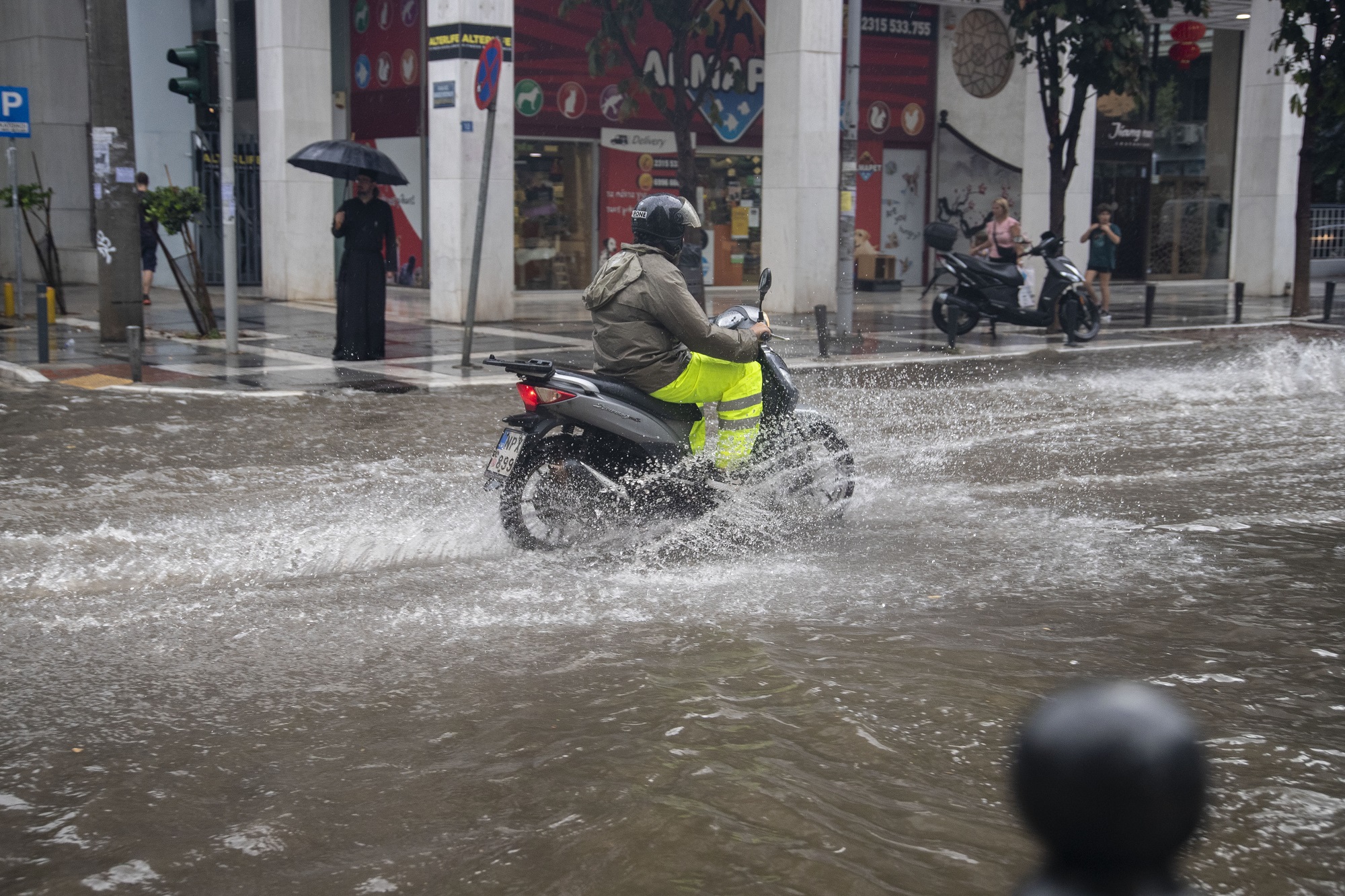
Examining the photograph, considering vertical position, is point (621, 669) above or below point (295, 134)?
below

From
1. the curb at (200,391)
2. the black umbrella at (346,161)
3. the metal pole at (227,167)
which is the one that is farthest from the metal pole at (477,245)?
the metal pole at (227,167)

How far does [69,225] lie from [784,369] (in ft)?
72.1

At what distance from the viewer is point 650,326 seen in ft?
21.2

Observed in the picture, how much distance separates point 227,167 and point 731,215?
12.5 metres

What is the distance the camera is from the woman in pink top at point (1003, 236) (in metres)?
18.0

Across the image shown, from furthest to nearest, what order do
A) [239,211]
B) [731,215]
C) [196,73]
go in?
[731,215] → [239,211] → [196,73]

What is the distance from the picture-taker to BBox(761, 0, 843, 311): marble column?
21219 mm

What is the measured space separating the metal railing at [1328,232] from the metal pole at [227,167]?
28.9m

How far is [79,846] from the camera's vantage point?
11.0 feet

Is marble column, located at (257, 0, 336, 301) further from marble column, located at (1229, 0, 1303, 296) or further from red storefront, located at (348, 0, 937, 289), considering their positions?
marble column, located at (1229, 0, 1303, 296)

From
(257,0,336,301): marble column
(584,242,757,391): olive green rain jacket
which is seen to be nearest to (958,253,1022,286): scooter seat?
(257,0,336,301): marble column

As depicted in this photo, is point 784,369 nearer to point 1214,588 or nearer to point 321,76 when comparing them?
point 1214,588

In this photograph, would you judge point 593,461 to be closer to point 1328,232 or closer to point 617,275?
point 617,275

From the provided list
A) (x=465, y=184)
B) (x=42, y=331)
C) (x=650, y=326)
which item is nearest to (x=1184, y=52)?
(x=465, y=184)
